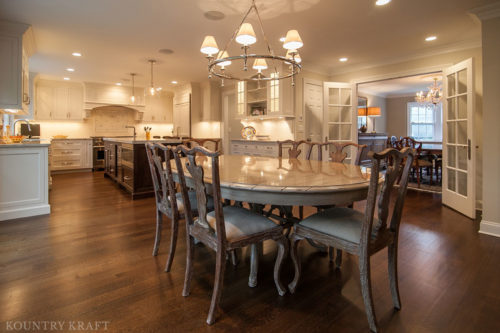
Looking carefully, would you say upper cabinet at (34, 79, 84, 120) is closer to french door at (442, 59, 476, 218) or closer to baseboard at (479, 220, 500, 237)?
french door at (442, 59, 476, 218)

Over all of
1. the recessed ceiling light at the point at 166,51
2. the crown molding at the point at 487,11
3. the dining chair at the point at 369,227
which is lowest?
the dining chair at the point at 369,227

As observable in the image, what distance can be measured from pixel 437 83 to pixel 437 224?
20.6 feet

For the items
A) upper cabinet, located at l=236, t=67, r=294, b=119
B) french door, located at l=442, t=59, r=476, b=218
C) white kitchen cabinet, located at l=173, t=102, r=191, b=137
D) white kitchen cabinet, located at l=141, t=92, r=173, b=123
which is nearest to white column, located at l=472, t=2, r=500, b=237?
french door, located at l=442, t=59, r=476, b=218

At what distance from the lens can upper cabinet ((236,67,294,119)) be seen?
5355 millimetres

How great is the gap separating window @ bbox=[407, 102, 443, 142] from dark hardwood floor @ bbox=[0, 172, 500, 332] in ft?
25.1

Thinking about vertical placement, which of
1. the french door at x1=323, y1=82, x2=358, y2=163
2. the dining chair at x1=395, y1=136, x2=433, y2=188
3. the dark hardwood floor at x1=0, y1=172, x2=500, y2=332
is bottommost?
the dark hardwood floor at x1=0, y1=172, x2=500, y2=332

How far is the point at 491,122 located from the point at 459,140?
82 centimetres

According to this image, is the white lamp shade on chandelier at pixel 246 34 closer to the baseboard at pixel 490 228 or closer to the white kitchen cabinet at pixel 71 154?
the baseboard at pixel 490 228

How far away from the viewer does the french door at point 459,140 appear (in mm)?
3428

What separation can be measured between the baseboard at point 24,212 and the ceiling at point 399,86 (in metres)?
7.20

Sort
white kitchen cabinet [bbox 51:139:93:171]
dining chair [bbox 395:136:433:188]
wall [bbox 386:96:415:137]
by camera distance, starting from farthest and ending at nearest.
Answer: wall [bbox 386:96:415:137]
white kitchen cabinet [bbox 51:139:93:171]
dining chair [bbox 395:136:433:188]

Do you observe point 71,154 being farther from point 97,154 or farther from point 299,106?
point 299,106

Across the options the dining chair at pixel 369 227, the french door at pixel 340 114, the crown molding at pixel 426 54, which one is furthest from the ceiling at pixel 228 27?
the dining chair at pixel 369 227

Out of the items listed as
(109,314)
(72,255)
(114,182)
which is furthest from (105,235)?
(114,182)
